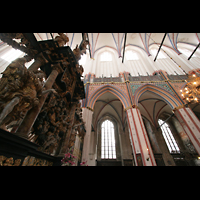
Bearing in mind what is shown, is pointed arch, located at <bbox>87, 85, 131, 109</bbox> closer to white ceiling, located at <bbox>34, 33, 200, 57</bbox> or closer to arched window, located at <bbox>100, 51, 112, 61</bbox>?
arched window, located at <bbox>100, 51, 112, 61</bbox>

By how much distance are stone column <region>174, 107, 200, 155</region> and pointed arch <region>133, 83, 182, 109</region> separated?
2.33 feet

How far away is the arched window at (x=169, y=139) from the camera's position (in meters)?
10.9

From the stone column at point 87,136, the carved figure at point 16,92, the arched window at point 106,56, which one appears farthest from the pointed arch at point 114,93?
the arched window at point 106,56

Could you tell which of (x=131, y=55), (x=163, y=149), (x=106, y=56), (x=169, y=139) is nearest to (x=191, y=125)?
(x=163, y=149)

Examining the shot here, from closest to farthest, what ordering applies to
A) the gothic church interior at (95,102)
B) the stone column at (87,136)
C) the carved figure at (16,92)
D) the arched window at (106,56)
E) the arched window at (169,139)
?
the carved figure at (16,92) → the gothic church interior at (95,102) → the stone column at (87,136) → the arched window at (169,139) → the arched window at (106,56)

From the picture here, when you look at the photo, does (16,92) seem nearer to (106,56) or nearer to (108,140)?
(108,140)

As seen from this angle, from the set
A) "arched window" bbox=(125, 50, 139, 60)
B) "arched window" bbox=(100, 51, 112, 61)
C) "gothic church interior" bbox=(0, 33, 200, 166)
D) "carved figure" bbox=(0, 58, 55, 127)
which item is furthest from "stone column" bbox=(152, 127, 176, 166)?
"carved figure" bbox=(0, 58, 55, 127)

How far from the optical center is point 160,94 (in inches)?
360

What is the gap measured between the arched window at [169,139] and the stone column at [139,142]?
630 centimetres

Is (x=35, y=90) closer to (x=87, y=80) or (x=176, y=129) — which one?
(x=87, y=80)

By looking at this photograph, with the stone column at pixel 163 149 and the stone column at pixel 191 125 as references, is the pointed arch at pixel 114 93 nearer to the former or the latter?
the stone column at pixel 191 125
